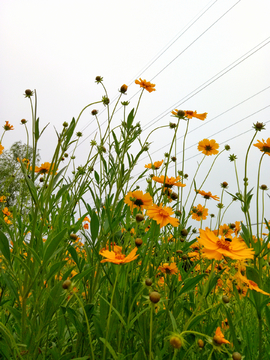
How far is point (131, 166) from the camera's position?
32.9 inches

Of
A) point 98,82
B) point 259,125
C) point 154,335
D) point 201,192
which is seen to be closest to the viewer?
point 154,335

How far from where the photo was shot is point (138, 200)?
0.79 meters

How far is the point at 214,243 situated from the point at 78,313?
0.34 metres

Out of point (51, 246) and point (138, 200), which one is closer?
point (51, 246)

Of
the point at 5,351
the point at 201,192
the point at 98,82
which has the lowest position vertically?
the point at 5,351

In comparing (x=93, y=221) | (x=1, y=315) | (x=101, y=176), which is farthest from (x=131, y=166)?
(x=1, y=315)

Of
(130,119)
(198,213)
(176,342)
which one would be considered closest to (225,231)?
(198,213)

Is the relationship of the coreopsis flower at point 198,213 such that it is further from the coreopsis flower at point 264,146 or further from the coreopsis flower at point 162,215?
the coreopsis flower at point 162,215

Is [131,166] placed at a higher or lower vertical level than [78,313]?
higher

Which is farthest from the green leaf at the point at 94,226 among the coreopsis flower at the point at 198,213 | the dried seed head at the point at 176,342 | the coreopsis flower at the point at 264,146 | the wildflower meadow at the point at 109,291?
the coreopsis flower at the point at 198,213

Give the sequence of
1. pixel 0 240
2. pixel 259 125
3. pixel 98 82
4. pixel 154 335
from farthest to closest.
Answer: pixel 98 82, pixel 259 125, pixel 154 335, pixel 0 240

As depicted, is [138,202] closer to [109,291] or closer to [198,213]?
[109,291]

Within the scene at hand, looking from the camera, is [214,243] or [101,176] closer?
[214,243]

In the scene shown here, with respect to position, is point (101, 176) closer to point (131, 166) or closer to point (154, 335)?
point (131, 166)
